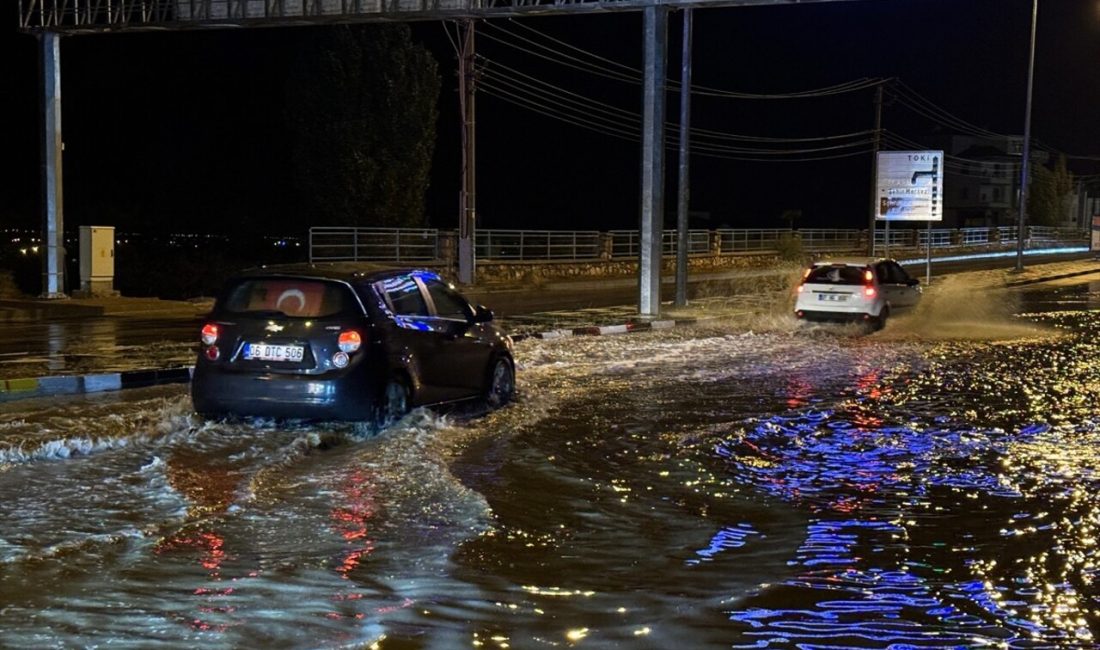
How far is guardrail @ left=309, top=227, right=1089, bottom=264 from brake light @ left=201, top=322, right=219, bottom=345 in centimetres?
1735

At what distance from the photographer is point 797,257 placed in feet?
158

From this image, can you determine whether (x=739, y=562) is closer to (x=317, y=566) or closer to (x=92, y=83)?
(x=317, y=566)

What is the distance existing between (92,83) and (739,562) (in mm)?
51217

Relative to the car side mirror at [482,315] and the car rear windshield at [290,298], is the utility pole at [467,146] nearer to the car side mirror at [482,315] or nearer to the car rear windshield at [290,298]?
the car side mirror at [482,315]

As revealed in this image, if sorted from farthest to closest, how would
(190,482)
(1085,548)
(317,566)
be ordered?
(190,482), (1085,548), (317,566)

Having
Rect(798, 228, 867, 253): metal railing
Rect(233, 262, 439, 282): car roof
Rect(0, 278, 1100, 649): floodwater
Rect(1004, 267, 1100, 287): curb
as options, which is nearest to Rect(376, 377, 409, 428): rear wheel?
Rect(0, 278, 1100, 649): floodwater

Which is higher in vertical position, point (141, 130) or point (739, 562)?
point (141, 130)

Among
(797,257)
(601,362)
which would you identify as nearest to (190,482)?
(601,362)

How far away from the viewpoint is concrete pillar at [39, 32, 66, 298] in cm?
2383

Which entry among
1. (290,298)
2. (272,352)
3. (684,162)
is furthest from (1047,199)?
(272,352)

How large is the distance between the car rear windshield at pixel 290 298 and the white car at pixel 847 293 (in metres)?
13.6

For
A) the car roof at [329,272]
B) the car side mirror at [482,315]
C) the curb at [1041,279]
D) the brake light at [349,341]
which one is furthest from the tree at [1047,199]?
the brake light at [349,341]

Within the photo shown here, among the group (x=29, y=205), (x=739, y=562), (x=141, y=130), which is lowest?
(x=739, y=562)

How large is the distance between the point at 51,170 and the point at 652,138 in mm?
12421
